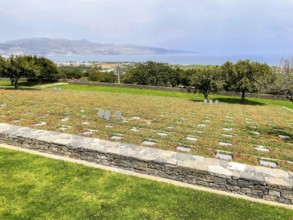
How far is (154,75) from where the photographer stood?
70.6 metres

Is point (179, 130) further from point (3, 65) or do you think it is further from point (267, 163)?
point (3, 65)

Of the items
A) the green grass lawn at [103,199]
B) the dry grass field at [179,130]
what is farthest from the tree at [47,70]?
the green grass lawn at [103,199]

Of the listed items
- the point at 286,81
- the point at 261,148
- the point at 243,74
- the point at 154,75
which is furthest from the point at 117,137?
the point at 154,75

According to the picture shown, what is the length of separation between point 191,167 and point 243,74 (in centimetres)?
2803

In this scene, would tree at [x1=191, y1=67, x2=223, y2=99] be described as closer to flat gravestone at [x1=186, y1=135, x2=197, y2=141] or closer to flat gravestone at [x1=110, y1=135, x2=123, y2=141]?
flat gravestone at [x1=186, y1=135, x2=197, y2=141]

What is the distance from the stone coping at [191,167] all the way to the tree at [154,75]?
59817 mm

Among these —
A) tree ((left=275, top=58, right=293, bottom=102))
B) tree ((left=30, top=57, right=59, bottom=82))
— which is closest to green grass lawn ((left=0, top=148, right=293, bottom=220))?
tree ((left=275, top=58, right=293, bottom=102))

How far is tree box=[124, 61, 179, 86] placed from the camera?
227 ft

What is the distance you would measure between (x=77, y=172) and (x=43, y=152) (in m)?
2.27

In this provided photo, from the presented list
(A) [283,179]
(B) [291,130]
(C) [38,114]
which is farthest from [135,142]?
(B) [291,130]

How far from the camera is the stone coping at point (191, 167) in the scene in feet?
22.6

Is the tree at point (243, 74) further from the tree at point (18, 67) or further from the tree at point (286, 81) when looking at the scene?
the tree at point (18, 67)

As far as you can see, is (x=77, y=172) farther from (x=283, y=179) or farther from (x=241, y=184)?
(x=283, y=179)

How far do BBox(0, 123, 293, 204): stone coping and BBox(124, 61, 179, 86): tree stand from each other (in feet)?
196
